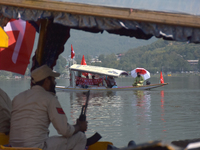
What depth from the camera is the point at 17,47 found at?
662cm

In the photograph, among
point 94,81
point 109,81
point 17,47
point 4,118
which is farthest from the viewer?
point 94,81

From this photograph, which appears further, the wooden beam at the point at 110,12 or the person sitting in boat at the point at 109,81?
the person sitting in boat at the point at 109,81

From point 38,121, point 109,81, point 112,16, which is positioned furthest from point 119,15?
point 109,81

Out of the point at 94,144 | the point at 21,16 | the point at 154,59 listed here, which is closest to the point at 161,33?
the point at 21,16

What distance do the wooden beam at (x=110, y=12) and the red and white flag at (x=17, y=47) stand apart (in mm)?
3439

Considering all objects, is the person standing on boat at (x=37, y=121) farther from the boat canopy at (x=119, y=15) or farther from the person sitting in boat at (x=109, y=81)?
the person sitting in boat at (x=109, y=81)

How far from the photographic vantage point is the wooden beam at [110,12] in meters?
3.19

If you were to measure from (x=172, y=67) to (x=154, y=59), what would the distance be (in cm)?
1185

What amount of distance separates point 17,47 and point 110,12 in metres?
3.83

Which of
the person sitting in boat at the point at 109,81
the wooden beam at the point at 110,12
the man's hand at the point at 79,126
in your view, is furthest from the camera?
the person sitting in boat at the point at 109,81

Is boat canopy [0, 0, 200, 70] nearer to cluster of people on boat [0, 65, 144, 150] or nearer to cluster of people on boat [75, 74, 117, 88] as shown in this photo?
cluster of people on boat [0, 65, 144, 150]

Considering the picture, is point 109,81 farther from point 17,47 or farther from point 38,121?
point 38,121

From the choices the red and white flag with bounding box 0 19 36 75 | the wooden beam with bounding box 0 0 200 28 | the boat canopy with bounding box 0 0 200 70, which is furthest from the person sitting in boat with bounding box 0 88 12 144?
the red and white flag with bounding box 0 19 36 75

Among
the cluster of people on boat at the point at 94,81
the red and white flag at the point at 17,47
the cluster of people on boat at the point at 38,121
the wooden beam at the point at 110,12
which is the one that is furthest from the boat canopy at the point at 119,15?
the cluster of people on boat at the point at 94,81
